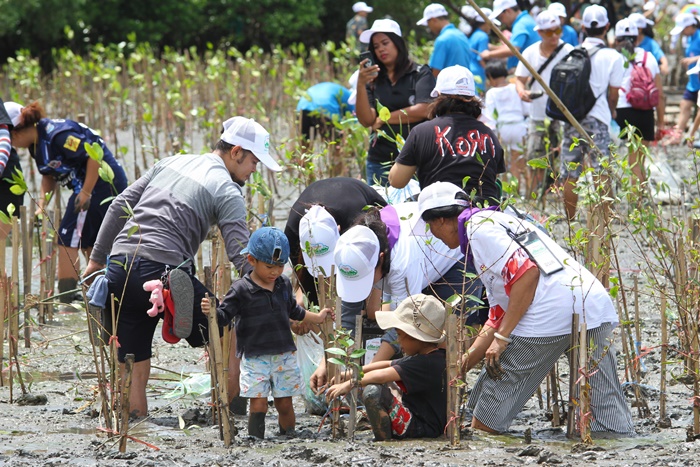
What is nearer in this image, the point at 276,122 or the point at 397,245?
the point at 397,245

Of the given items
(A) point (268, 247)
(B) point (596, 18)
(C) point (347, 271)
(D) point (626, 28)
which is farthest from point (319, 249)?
(D) point (626, 28)

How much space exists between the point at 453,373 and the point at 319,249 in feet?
3.06

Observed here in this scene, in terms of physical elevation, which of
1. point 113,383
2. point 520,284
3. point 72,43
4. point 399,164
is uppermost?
point 72,43

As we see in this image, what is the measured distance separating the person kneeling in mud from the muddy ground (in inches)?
3.9

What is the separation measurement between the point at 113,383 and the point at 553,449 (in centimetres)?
178

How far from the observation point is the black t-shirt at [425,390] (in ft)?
14.4

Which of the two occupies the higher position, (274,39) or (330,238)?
(274,39)

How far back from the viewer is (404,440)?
4395mm

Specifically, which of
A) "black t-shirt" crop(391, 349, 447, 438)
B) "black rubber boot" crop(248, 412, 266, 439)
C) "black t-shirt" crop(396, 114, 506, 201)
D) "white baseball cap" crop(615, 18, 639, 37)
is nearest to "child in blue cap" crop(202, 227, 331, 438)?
"black rubber boot" crop(248, 412, 266, 439)

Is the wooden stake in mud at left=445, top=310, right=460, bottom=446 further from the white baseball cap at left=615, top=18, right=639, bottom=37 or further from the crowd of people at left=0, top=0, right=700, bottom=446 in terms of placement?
the white baseball cap at left=615, top=18, right=639, bottom=37

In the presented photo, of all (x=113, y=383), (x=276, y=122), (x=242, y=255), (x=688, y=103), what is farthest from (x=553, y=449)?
(x=276, y=122)

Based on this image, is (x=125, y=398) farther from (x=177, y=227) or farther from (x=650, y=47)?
(x=650, y=47)

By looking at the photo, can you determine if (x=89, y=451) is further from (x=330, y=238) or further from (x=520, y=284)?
(x=520, y=284)

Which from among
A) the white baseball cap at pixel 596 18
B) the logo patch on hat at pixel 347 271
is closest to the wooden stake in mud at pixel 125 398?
the logo patch on hat at pixel 347 271
